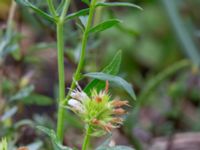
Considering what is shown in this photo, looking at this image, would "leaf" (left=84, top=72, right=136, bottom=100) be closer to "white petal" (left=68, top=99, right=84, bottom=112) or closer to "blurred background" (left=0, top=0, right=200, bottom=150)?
"white petal" (left=68, top=99, right=84, bottom=112)

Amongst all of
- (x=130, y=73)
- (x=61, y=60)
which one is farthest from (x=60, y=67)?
(x=130, y=73)

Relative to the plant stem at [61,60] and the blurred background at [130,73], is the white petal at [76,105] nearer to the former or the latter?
the plant stem at [61,60]

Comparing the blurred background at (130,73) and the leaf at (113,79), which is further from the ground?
the leaf at (113,79)

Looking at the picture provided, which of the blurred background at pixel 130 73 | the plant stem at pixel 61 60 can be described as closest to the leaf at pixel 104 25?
the plant stem at pixel 61 60

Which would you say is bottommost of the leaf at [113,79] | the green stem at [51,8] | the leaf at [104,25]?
the leaf at [113,79]

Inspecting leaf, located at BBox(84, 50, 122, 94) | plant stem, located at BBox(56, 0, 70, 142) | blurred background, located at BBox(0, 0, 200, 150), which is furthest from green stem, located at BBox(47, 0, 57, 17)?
blurred background, located at BBox(0, 0, 200, 150)

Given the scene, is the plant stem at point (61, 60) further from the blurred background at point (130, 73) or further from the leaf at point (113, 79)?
the blurred background at point (130, 73)

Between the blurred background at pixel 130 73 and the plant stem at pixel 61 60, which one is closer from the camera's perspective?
the plant stem at pixel 61 60

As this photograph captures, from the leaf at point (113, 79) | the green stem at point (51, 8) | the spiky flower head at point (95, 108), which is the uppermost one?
the green stem at point (51, 8)

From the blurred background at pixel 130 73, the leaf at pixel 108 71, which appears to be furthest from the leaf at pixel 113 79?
the blurred background at pixel 130 73
